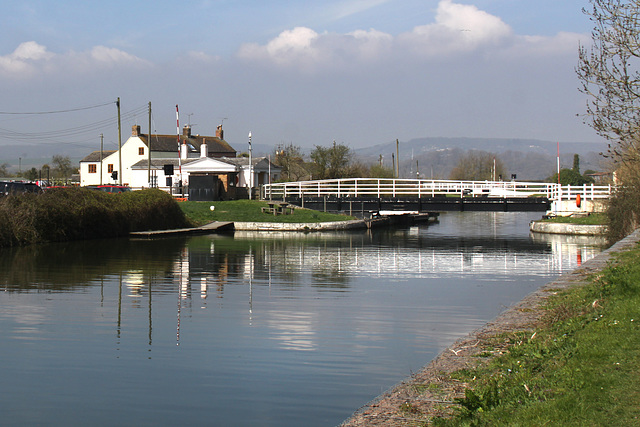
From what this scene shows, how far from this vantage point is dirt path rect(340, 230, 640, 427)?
268 inches

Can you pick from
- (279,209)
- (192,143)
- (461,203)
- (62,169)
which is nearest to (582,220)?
(461,203)

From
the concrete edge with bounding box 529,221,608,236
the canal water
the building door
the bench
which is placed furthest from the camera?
the building door

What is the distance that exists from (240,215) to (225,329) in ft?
118

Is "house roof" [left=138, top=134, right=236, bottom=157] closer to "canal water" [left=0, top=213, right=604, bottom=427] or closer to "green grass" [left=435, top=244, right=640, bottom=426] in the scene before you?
"canal water" [left=0, top=213, right=604, bottom=427]

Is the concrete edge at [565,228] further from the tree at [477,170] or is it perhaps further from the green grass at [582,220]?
the tree at [477,170]

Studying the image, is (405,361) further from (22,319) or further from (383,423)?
(22,319)

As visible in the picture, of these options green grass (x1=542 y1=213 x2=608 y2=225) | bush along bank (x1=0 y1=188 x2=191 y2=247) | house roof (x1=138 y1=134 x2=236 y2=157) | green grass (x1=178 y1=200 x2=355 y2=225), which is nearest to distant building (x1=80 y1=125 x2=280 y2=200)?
house roof (x1=138 y1=134 x2=236 y2=157)

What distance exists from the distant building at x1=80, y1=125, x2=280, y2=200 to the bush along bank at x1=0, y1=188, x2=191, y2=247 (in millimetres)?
16726

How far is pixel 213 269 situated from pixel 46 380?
13.7m

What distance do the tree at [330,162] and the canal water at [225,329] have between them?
63.6 m

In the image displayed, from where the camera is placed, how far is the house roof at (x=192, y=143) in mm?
98125

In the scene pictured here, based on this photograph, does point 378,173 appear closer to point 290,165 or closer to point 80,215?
point 290,165

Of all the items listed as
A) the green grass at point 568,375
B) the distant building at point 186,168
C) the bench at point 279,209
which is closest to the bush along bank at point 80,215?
the bench at point 279,209

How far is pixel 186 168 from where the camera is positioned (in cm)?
7112
